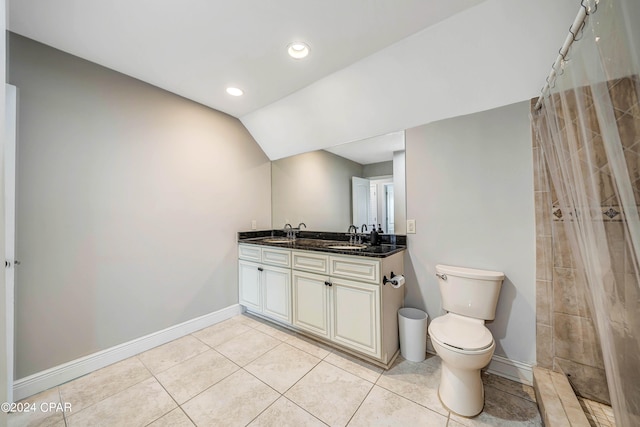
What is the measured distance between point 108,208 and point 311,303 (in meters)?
1.90

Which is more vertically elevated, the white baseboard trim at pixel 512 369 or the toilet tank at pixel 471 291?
the toilet tank at pixel 471 291

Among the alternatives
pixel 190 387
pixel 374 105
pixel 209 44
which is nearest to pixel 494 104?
pixel 374 105

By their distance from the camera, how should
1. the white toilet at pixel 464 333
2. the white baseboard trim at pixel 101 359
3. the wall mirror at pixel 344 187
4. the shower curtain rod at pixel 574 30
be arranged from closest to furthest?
the shower curtain rod at pixel 574 30 → the white toilet at pixel 464 333 → the white baseboard trim at pixel 101 359 → the wall mirror at pixel 344 187

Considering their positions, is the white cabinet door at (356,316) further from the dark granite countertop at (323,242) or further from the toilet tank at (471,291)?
the toilet tank at (471,291)

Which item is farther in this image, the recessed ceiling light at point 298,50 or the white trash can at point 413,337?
the white trash can at point 413,337

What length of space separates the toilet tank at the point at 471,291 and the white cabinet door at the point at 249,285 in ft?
6.02

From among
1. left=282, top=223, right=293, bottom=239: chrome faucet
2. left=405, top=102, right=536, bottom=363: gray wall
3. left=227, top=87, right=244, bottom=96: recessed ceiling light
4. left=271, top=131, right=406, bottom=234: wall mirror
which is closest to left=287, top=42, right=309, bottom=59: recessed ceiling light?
left=227, top=87, right=244, bottom=96: recessed ceiling light

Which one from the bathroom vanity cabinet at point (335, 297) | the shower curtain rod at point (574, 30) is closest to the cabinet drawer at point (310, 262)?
the bathroom vanity cabinet at point (335, 297)

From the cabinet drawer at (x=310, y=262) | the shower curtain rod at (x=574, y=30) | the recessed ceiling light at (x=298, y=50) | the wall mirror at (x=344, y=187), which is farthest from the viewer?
the wall mirror at (x=344, y=187)

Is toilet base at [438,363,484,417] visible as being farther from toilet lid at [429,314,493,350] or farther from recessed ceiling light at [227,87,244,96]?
recessed ceiling light at [227,87,244,96]

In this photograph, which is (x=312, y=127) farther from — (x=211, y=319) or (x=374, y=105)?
(x=211, y=319)

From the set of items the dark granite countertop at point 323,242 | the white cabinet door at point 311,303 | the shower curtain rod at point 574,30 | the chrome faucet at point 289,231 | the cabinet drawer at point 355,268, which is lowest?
the white cabinet door at point 311,303

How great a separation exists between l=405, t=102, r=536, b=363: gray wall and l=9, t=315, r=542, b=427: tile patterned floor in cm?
49

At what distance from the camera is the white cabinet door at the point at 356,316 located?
177 centimetres
